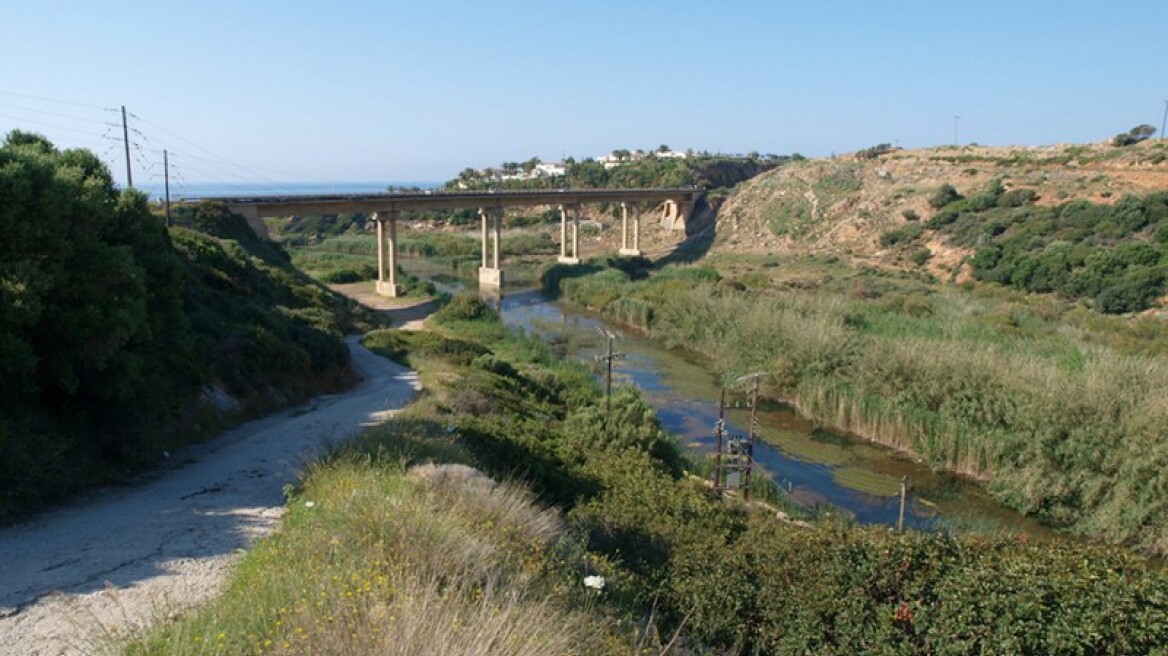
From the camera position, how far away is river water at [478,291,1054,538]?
2070 centimetres

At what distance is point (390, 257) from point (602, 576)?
4744cm

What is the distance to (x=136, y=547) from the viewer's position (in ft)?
32.1

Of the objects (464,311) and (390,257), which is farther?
(390,257)

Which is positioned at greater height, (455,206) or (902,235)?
(455,206)

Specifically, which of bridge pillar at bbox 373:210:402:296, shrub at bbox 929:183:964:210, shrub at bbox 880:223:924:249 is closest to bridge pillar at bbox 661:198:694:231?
shrub at bbox 880:223:924:249

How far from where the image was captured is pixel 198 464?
1516 cm

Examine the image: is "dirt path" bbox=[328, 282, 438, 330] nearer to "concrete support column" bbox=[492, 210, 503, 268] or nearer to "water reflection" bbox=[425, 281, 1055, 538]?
"concrete support column" bbox=[492, 210, 503, 268]

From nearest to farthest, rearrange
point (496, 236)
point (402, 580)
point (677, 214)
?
1. point (402, 580)
2. point (496, 236)
3. point (677, 214)

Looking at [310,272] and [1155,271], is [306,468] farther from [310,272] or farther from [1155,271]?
[310,272]

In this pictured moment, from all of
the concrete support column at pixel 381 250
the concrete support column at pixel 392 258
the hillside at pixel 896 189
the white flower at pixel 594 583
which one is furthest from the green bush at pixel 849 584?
the hillside at pixel 896 189

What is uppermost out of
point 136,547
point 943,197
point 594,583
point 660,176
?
point 660,176

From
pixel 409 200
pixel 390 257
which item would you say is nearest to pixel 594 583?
pixel 390 257

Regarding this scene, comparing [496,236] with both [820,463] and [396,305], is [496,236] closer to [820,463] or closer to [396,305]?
[396,305]

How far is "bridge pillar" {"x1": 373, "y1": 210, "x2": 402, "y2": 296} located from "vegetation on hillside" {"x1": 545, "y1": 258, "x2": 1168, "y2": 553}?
62.4 ft
